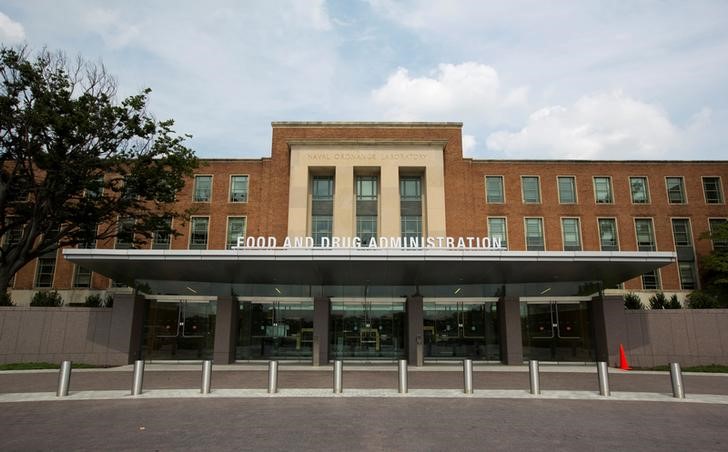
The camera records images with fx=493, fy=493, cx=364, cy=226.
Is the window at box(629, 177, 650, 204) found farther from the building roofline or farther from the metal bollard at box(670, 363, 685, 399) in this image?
the metal bollard at box(670, 363, 685, 399)

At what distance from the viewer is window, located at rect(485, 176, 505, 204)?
41469 mm

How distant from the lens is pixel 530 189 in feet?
138

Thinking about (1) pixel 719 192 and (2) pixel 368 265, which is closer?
(2) pixel 368 265

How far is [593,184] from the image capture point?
4178cm

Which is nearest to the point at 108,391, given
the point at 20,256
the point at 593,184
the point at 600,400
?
the point at 600,400

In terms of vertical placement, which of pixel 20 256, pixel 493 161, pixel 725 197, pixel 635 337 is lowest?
pixel 635 337

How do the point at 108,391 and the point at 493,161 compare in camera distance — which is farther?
the point at 493,161

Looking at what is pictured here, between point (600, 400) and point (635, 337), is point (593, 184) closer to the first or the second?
point (635, 337)

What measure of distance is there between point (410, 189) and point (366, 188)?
3565 millimetres

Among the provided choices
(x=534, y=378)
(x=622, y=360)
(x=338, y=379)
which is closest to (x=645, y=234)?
(x=622, y=360)

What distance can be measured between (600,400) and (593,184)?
32.4 metres

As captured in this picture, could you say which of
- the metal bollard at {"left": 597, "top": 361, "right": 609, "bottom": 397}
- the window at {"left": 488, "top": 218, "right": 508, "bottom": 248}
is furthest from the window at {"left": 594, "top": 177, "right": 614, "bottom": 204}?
the metal bollard at {"left": 597, "top": 361, "right": 609, "bottom": 397}

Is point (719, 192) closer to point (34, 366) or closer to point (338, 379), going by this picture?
Result: point (338, 379)

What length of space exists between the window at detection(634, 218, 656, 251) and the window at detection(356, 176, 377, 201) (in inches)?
862
